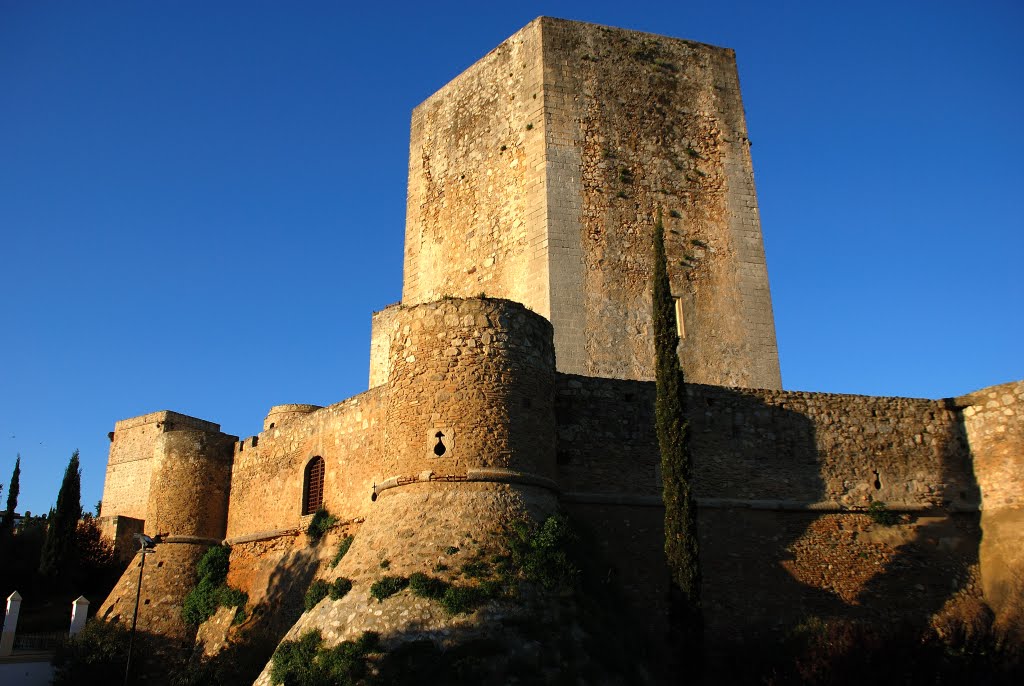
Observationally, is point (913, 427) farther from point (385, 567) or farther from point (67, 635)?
point (67, 635)

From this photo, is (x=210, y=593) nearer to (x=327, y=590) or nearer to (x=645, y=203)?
(x=327, y=590)

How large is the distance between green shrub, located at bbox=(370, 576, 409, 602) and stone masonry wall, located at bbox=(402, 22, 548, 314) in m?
8.27

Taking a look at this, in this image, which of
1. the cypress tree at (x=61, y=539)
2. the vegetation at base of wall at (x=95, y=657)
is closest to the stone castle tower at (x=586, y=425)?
the vegetation at base of wall at (x=95, y=657)

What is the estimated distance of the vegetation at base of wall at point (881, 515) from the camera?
16406 mm

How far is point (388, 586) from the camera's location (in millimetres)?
11742

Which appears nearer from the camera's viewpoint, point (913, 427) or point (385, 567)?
point (385, 567)

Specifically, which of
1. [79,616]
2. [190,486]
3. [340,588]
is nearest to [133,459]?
[79,616]

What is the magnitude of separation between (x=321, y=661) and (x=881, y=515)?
10035mm

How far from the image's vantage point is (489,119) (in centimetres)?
2202

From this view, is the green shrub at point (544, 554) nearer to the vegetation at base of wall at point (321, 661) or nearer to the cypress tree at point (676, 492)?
the cypress tree at point (676, 492)

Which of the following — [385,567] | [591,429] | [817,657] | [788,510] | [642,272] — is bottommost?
[817,657]

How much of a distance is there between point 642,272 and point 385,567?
1000cm

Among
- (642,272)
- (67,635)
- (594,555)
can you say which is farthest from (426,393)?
(67,635)

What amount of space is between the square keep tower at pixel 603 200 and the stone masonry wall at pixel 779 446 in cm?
275
